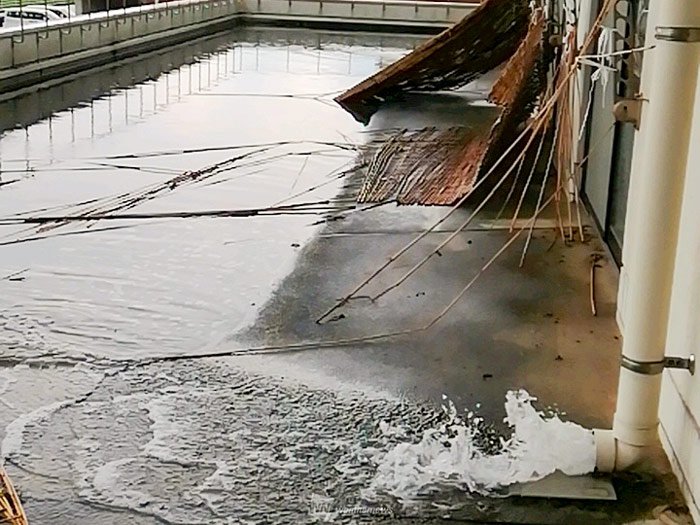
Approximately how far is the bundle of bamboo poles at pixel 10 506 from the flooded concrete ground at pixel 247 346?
37mm

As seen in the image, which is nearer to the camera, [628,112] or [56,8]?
[628,112]

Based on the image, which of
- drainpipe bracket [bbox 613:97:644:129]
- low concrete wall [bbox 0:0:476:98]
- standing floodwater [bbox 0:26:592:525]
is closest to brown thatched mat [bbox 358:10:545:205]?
standing floodwater [bbox 0:26:592:525]

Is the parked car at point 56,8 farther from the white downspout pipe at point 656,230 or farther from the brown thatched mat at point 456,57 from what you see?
the white downspout pipe at point 656,230

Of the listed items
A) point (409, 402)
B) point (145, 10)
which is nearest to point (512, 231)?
point (409, 402)

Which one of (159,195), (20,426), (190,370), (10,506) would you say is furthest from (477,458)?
(159,195)

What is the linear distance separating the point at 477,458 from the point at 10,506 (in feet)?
4.06

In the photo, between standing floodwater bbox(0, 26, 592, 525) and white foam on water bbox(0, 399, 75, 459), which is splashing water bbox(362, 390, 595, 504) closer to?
standing floodwater bbox(0, 26, 592, 525)

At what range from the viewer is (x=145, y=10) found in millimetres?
12898

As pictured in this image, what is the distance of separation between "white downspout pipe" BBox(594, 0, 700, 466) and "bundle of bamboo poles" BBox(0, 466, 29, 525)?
150 centimetres

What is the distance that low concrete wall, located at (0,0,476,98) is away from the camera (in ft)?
31.3

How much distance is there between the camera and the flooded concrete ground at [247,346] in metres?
2.45

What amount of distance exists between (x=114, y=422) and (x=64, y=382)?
37 cm

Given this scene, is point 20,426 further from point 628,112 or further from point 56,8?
point 56,8

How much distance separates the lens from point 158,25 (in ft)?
42.9
